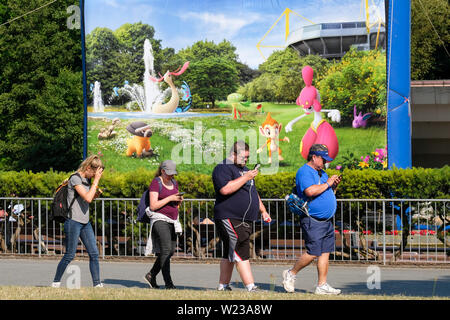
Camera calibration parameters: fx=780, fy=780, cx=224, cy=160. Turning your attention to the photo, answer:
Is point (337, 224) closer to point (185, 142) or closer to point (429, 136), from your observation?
point (185, 142)

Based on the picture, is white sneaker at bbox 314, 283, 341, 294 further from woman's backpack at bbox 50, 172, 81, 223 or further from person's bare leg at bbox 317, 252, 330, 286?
→ woman's backpack at bbox 50, 172, 81, 223

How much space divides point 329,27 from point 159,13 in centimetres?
374

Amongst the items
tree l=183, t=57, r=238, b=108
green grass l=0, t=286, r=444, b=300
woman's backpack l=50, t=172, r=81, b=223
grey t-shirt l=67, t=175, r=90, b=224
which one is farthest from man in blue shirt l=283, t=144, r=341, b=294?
tree l=183, t=57, r=238, b=108

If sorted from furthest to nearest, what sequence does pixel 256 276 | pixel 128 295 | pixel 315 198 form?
pixel 256 276 → pixel 315 198 → pixel 128 295

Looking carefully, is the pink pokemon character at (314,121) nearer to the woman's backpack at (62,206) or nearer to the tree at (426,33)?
the woman's backpack at (62,206)

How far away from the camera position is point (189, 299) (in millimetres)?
7613

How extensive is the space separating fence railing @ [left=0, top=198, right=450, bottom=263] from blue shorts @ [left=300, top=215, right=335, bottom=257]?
3.44 meters

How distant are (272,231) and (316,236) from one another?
4137mm

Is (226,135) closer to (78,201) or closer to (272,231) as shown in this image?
(272,231)

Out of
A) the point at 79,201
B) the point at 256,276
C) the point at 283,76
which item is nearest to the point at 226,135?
the point at 283,76

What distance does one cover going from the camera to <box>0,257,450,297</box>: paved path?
32.8ft

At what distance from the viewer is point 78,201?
361 inches

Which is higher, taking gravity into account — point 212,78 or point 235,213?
point 212,78

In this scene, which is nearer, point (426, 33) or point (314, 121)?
point (314, 121)
